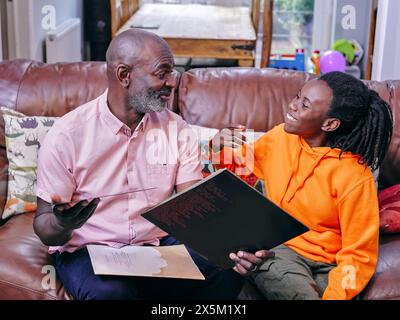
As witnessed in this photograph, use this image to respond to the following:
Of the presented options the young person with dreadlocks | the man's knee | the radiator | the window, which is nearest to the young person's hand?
the young person with dreadlocks

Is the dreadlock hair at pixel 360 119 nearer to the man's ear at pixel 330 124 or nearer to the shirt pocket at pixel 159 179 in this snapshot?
the man's ear at pixel 330 124

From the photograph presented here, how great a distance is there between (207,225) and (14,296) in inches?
21.0

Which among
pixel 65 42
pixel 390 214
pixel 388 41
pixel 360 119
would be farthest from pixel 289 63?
pixel 360 119

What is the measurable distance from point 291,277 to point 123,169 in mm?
518

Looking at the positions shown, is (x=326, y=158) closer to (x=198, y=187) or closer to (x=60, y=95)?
(x=198, y=187)

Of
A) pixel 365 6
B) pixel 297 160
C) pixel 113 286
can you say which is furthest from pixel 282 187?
pixel 365 6

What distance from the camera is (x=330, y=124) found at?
1814 millimetres

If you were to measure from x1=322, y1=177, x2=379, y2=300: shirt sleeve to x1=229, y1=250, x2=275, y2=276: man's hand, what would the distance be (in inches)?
8.1

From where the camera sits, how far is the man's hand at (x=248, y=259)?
160cm

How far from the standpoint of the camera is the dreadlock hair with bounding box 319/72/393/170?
5.88 ft

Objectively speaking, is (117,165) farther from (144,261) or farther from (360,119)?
(360,119)

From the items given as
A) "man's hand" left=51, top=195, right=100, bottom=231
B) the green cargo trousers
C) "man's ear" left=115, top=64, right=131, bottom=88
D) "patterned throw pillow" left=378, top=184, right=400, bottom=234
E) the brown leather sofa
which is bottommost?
the green cargo trousers

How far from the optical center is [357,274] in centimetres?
170

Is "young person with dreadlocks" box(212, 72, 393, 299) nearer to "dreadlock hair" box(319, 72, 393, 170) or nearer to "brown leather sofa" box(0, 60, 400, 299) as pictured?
"dreadlock hair" box(319, 72, 393, 170)
